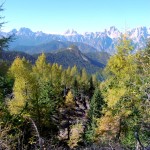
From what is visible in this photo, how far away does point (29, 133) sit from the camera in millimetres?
28688

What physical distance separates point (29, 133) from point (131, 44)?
12.7 meters

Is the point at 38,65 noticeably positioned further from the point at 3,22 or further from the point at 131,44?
the point at 3,22

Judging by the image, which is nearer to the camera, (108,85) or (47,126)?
(108,85)

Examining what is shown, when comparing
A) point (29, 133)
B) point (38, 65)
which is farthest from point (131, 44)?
point (38, 65)

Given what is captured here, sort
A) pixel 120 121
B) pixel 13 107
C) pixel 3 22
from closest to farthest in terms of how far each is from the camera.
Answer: pixel 3 22
pixel 120 121
pixel 13 107

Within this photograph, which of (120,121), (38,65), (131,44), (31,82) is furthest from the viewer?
(38,65)

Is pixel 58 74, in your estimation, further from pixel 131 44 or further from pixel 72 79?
pixel 131 44

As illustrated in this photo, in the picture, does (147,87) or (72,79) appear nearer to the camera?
(147,87)

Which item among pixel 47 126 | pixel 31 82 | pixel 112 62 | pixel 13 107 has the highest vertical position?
pixel 112 62

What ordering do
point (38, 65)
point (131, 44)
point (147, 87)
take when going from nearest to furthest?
point (147, 87) → point (131, 44) → point (38, 65)

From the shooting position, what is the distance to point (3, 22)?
66.4ft

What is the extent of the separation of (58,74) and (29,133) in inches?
2191

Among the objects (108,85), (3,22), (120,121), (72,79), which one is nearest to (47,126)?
(120,121)

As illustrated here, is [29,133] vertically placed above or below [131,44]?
below
